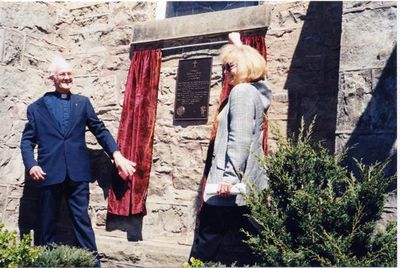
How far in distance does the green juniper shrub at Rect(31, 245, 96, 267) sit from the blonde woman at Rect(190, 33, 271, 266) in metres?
0.82

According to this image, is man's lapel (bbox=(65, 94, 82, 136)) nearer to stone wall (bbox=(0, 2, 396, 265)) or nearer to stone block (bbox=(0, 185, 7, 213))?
stone wall (bbox=(0, 2, 396, 265))

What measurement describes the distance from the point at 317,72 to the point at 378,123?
1.11 m

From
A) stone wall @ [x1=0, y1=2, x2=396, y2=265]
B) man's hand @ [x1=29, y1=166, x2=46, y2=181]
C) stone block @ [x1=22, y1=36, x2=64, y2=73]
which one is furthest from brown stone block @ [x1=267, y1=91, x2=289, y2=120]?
stone block @ [x1=22, y1=36, x2=64, y2=73]

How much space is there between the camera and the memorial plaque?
458 cm

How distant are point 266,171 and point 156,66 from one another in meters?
2.27

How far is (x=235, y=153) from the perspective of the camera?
9.94 feet

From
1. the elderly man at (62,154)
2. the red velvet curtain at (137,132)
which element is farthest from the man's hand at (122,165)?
the red velvet curtain at (137,132)

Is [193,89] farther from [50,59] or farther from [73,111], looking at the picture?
[50,59]

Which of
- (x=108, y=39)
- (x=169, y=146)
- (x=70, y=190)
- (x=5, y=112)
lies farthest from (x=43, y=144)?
(x=108, y=39)

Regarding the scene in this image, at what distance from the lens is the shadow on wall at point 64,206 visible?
4.88m

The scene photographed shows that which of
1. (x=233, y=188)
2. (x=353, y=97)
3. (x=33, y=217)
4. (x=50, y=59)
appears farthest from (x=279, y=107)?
(x=33, y=217)

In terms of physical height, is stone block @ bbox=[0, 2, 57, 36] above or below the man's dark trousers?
above

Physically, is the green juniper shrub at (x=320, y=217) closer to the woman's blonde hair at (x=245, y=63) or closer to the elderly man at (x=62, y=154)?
the woman's blonde hair at (x=245, y=63)

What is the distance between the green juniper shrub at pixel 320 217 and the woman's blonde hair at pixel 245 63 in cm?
65
